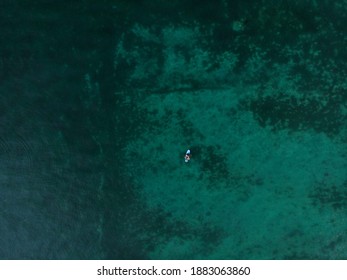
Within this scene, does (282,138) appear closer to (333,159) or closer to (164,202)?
(333,159)

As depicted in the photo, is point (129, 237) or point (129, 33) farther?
point (129, 237)

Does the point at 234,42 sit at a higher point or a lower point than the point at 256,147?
higher

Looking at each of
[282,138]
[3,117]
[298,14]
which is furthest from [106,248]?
[298,14]

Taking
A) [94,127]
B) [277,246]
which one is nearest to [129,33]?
[94,127]

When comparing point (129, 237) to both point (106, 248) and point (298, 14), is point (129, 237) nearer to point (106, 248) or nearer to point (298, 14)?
point (106, 248)

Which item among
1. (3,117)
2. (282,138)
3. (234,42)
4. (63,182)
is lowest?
(63,182)

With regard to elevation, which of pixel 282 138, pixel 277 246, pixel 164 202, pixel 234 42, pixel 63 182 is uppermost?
pixel 234 42
